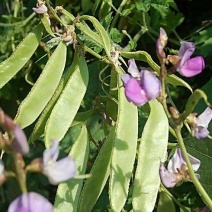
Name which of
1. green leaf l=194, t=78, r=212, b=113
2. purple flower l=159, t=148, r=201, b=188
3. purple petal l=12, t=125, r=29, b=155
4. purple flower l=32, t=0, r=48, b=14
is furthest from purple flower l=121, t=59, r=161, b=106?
green leaf l=194, t=78, r=212, b=113

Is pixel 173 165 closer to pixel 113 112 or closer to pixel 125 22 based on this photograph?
pixel 113 112

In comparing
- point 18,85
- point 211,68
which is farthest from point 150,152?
point 18,85

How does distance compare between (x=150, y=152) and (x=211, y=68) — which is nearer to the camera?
(x=150, y=152)

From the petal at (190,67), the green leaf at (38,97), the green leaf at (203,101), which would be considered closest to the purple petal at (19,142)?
the petal at (190,67)

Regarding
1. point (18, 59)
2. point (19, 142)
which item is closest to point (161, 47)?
point (19, 142)

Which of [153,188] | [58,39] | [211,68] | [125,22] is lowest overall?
[211,68]

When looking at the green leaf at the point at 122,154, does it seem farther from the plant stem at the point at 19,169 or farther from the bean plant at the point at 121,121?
the plant stem at the point at 19,169
